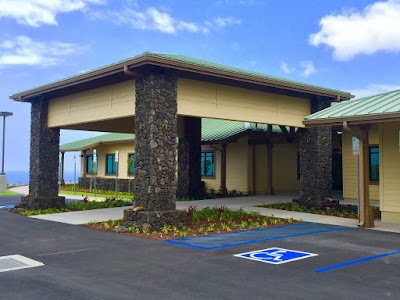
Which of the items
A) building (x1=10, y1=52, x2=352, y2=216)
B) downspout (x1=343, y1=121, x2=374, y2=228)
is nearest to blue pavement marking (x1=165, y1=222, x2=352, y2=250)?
downspout (x1=343, y1=121, x2=374, y2=228)

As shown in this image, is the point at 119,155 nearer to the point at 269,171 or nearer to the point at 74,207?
the point at 269,171

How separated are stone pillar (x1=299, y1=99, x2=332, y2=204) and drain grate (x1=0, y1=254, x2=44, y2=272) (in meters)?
12.7

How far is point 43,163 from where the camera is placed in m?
19.2

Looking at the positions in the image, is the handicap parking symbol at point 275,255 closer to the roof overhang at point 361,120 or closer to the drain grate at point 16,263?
the drain grate at point 16,263

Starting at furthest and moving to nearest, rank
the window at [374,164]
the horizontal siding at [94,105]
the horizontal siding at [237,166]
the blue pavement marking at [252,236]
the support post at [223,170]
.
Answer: the horizontal siding at [237,166] → the support post at [223,170] → the window at [374,164] → the horizontal siding at [94,105] → the blue pavement marking at [252,236]

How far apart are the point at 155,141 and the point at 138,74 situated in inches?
86.2

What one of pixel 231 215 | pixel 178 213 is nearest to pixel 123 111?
pixel 178 213

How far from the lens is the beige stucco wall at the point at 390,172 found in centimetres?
1420

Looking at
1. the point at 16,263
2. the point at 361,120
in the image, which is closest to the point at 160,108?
the point at 361,120

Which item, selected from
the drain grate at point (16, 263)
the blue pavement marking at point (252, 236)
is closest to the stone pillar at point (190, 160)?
the blue pavement marking at point (252, 236)

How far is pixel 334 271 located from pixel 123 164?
27240 millimetres

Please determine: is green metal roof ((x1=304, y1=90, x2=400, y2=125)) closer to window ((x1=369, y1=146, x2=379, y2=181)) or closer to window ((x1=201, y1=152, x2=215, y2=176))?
window ((x1=369, y1=146, x2=379, y2=181))

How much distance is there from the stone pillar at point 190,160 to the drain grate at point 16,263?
48.1ft

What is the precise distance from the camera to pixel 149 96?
1327cm
